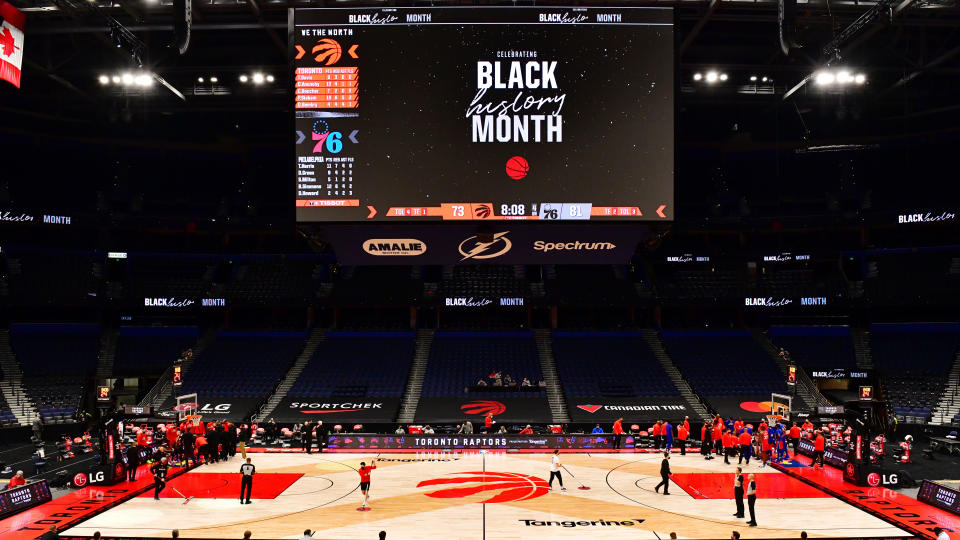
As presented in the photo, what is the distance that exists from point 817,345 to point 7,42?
154 ft

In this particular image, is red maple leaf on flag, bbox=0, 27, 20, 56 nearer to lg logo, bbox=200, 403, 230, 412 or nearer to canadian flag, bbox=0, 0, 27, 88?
canadian flag, bbox=0, 0, 27, 88

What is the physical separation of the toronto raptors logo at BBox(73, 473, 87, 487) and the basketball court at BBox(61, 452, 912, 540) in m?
3.00

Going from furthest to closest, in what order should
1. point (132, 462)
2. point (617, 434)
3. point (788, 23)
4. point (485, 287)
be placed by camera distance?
point (485, 287), point (617, 434), point (132, 462), point (788, 23)

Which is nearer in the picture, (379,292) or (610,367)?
(610,367)

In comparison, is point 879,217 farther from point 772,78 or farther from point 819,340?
point 772,78

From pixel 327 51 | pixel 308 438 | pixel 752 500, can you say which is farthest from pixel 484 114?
pixel 308 438

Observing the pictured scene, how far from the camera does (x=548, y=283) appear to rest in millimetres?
49344

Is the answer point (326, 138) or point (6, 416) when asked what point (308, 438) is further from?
point (326, 138)

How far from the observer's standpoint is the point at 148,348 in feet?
158

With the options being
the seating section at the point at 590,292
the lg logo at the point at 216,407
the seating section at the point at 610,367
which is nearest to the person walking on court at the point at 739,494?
the seating section at the point at 610,367

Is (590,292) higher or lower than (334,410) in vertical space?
higher

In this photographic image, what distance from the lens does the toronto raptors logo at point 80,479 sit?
25.8 m

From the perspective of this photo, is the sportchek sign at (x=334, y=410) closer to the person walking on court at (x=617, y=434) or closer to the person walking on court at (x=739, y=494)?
the person walking on court at (x=617, y=434)

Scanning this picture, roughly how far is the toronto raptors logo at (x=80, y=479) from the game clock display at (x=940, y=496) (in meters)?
29.0
